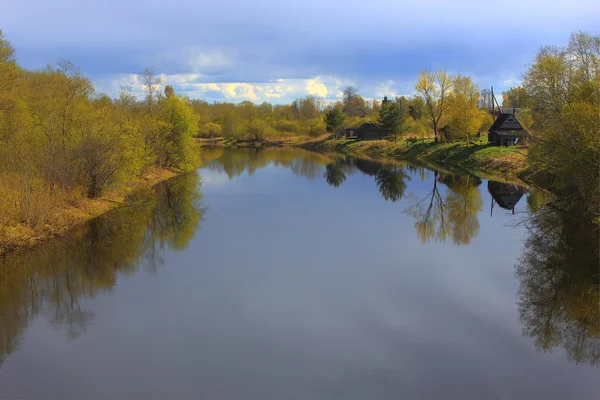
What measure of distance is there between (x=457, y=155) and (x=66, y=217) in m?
39.4

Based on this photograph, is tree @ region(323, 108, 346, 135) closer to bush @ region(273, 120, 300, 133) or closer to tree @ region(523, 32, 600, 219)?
bush @ region(273, 120, 300, 133)

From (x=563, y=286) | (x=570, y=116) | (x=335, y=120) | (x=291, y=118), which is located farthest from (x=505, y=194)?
(x=291, y=118)

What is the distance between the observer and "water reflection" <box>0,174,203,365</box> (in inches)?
448

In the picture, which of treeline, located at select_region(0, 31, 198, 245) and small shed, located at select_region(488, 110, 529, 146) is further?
small shed, located at select_region(488, 110, 529, 146)

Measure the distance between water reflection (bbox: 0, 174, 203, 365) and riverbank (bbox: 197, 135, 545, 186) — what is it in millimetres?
23690

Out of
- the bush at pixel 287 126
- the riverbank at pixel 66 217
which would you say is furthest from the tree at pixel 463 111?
the bush at pixel 287 126

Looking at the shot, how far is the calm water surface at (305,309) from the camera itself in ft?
28.2

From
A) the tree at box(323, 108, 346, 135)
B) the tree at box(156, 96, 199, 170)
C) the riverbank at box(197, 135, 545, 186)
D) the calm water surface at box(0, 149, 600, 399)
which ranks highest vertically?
the tree at box(323, 108, 346, 135)

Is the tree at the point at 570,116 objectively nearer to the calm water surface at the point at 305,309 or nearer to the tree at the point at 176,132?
the calm water surface at the point at 305,309

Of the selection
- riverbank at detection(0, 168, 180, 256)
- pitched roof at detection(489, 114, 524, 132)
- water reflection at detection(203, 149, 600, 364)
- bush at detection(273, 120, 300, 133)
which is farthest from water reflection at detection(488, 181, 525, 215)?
bush at detection(273, 120, 300, 133)

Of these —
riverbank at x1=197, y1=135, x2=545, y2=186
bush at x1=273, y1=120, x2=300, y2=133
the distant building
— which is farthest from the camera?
bush at x1=273, y1=120, x2=300, y2=133

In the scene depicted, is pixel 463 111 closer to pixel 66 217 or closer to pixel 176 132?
pixel 176 132

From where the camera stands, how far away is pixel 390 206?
26.5 meters

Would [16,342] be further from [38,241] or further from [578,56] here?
[578,56]
